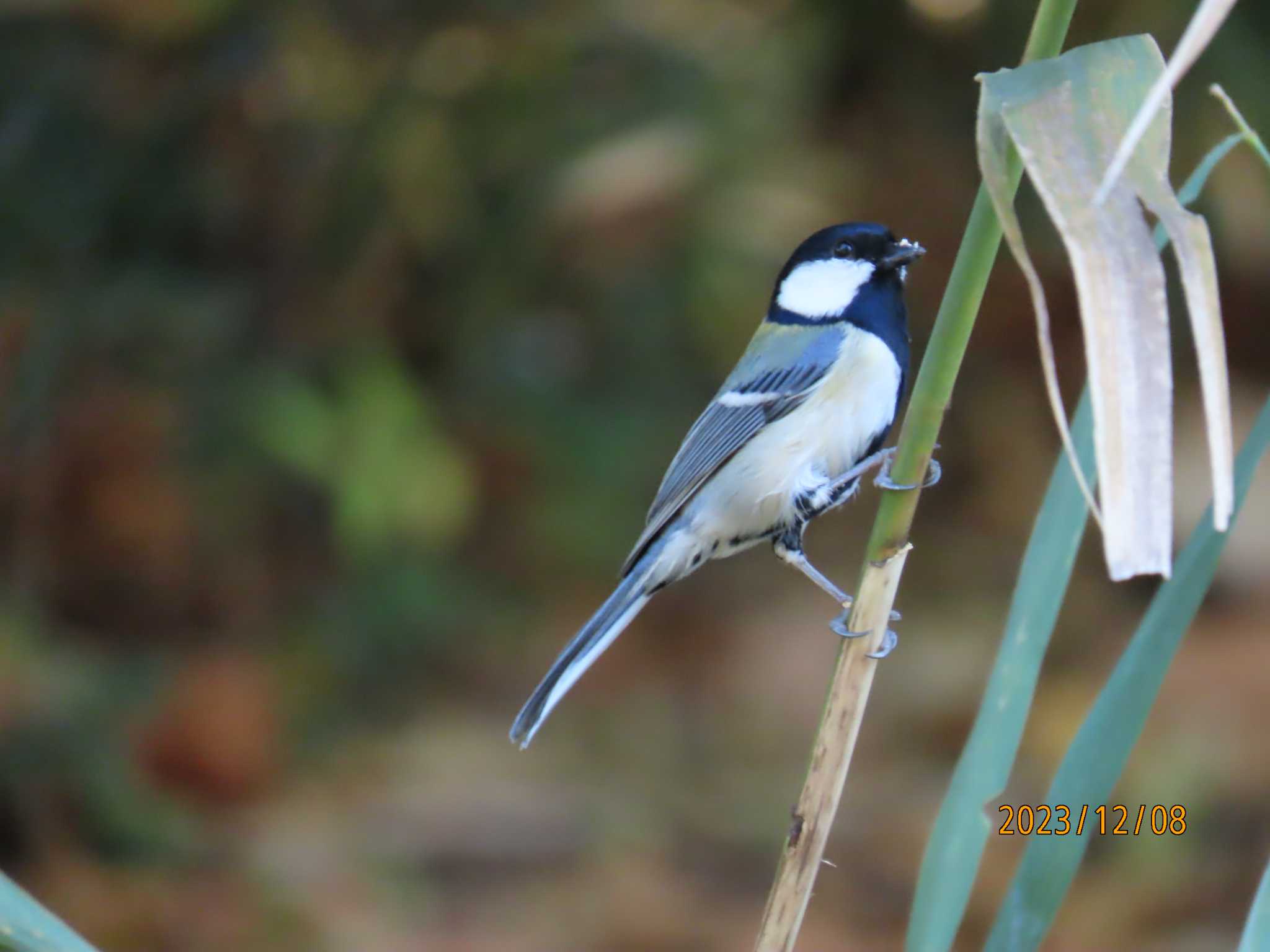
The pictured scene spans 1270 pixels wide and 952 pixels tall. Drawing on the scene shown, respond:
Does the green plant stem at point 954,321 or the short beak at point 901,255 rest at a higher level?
the short beak at point 901,255

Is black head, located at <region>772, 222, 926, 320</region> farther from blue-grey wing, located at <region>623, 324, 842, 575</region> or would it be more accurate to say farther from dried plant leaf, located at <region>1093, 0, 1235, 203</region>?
dried plant leaf, located at <region>1093, 0, 1235, 203</region>

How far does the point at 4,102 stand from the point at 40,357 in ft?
1.41

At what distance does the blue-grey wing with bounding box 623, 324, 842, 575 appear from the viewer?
1.53 m

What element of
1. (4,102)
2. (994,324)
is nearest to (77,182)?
(4,102)

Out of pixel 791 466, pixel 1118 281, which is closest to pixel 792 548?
pixel 791 466

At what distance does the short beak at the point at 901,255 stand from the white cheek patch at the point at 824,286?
0.15ft

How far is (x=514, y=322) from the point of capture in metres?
2.66

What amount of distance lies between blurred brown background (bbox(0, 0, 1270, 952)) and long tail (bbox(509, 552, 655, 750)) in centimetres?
101

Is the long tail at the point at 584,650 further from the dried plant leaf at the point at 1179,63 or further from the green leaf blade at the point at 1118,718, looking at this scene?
the dried plant leaf at the point at 1179,63

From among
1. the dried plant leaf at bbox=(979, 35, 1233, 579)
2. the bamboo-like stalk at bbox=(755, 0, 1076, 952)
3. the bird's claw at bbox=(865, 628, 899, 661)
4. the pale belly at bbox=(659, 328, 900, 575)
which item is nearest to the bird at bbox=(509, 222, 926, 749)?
the pale belly at bbox=(659, 328, 900, 575)

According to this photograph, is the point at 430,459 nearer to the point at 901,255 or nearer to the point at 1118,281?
the point at 901,255

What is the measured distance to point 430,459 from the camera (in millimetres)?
2402

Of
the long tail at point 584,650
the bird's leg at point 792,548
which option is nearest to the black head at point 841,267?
the bird's leg at point 792,548

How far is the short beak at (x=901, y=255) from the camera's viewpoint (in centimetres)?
153
